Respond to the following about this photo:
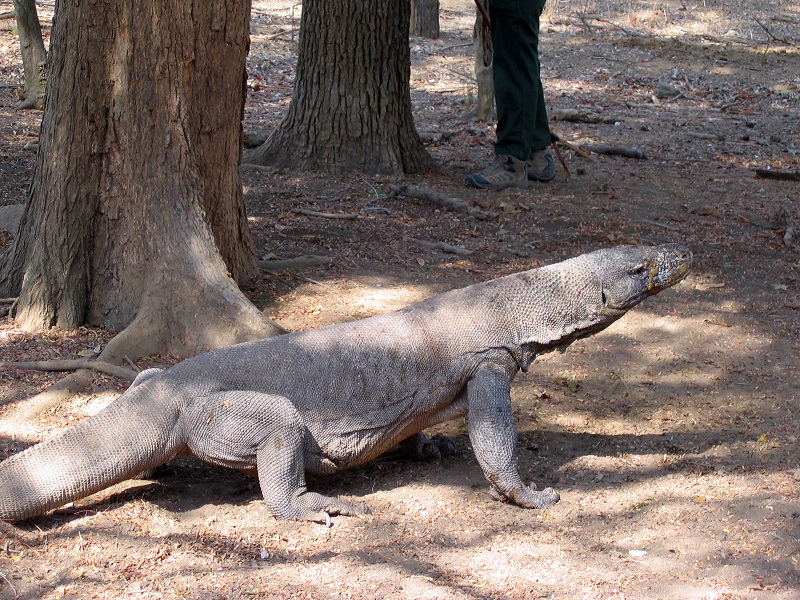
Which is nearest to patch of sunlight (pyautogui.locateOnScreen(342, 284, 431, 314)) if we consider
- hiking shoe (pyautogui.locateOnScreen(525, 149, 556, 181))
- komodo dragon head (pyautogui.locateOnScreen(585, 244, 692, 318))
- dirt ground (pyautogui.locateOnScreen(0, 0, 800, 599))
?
dirt ground (pyautogui.locateOnScreen(0, 0, 800, 599))

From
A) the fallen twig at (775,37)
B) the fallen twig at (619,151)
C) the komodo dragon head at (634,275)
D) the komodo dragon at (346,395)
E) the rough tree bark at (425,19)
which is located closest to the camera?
the komodo dragon at (346,395)

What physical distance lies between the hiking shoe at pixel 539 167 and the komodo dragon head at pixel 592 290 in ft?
15.8

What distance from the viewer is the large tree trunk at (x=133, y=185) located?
4688 millimetres

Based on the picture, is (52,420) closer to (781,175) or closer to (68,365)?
(68,365)

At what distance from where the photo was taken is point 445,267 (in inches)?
252

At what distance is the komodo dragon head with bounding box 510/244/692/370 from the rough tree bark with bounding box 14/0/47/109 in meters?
8.84

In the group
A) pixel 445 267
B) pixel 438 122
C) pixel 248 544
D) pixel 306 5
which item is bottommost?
pixel 248 544

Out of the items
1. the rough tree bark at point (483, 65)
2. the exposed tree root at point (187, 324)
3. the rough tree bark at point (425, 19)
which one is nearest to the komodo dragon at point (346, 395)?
the exposed tree root at point (187, 324)

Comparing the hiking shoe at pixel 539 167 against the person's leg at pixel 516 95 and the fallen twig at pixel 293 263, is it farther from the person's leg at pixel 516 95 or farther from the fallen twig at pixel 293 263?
the fallen twig at pixel 293 263

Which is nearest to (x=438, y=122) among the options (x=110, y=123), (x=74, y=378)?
(x=110, y=123)

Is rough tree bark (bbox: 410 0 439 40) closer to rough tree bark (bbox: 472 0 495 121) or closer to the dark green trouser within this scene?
rough tree bark (bbox: 472 0 495 121)

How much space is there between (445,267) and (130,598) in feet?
12.8

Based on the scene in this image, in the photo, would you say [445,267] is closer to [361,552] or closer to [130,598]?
[361,552]

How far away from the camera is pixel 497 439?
3.67 m
